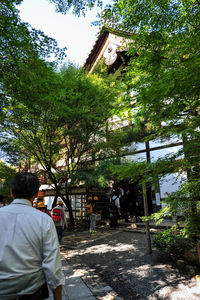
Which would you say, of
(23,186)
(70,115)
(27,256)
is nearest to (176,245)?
(27,256)

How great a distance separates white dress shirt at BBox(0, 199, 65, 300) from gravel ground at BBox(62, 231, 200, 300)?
10.8 ft

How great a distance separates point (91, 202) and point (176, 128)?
312 inches

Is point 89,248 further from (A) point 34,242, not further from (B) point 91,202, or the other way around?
(A) point 34,242

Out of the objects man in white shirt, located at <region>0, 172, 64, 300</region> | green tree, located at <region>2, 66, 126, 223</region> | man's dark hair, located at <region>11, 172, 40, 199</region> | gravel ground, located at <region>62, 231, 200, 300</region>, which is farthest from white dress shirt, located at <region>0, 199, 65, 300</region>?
green tree, located at <region>2, 66, 126, 223</region>

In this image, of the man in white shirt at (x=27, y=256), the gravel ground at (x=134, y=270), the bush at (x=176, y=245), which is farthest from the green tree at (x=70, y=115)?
the man in white shirt at (x=27, y=256)

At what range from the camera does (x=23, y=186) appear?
1.71 metres

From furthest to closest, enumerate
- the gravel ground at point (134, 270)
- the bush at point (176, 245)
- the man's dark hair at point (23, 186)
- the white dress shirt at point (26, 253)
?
the bush at point (176, 245), the gravel ground at point (134, 270), the man's dark hair at point (23, 186), the white dress shirt at point (26, 253)

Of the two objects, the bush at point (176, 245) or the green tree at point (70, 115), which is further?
the green tree at point (70, 115)

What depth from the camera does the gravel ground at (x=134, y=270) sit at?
3883mm

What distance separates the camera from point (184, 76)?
281cm

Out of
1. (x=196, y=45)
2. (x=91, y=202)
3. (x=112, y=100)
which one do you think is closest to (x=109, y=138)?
(x=112, y=100)

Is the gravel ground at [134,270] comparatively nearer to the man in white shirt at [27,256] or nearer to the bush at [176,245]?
the bush at [176,245]

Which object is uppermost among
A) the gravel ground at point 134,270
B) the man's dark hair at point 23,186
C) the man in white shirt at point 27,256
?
the man's dark hair at point 23,186

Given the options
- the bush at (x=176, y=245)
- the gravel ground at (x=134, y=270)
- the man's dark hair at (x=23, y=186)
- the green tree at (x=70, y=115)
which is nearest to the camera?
the man's dark hair at (x=23, y=186)
